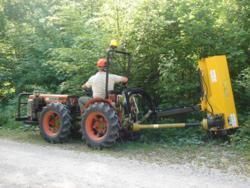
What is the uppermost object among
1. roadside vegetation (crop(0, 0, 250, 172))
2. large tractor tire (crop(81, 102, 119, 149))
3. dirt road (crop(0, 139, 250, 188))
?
roadside vegetation (crop(0, 0, 250, 172))

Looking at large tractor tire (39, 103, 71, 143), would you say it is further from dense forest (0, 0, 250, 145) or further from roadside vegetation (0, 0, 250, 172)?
dense forest (0, 0, 250, 145)

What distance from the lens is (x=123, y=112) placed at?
895cm

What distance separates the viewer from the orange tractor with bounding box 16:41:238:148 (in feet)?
27.7

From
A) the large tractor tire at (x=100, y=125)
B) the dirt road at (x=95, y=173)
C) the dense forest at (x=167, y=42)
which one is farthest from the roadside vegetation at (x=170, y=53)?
the dirt road at (x=95, y=173)

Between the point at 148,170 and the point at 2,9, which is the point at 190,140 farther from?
the point at 2,9

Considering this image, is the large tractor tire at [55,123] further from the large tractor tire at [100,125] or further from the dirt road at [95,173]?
the dirt road at [95,173]

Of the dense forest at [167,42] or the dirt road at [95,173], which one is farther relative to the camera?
the dense forest at [167,42]

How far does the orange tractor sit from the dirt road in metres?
0.82

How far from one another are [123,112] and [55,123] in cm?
169

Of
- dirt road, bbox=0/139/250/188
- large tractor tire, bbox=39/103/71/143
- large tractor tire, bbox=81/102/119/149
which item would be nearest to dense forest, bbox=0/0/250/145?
large tractor tire, bbox=39/103/71/143

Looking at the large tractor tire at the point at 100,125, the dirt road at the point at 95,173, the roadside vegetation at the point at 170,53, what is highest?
the roadside vegetation at the point at 170,53

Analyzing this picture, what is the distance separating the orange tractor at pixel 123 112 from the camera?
843cm

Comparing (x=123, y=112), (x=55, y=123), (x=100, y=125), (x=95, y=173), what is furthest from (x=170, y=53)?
(x=95, y=173)

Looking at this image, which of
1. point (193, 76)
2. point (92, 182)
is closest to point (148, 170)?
point (92, 182)
